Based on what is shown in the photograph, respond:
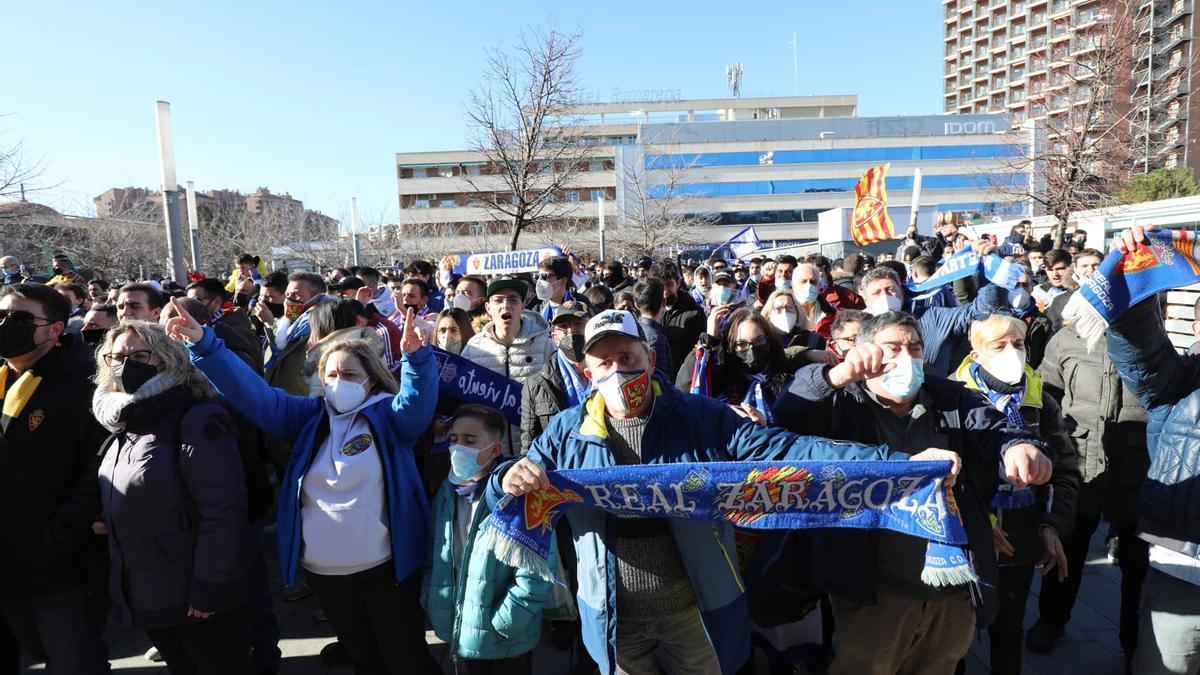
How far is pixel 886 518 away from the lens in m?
2.46

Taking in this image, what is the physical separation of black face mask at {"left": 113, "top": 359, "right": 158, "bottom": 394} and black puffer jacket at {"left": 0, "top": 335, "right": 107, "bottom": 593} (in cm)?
55

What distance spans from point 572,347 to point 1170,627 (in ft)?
10.1

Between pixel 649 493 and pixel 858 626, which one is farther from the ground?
pixel 649 493

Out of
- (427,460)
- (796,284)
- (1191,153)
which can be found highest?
(1191,153)

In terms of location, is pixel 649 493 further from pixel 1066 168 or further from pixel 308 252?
pixel 308 252

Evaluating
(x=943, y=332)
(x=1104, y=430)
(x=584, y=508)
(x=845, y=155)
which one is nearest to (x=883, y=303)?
(x=943, y=332)

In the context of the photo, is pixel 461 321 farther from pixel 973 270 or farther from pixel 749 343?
pixel 973 270

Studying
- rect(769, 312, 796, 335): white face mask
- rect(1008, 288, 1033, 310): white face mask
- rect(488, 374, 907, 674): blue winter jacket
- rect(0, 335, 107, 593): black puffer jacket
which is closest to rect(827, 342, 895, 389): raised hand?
rect(488, 374, 907, 674): blue winter jacket

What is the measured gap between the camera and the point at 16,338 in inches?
128

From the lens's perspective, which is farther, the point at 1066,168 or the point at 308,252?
the point at 308,252

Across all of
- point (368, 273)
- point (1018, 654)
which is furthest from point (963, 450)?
point (368, 273)

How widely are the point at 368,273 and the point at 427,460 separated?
665 cm

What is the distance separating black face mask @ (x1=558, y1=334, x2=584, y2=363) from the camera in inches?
165

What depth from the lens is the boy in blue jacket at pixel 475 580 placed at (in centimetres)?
289
